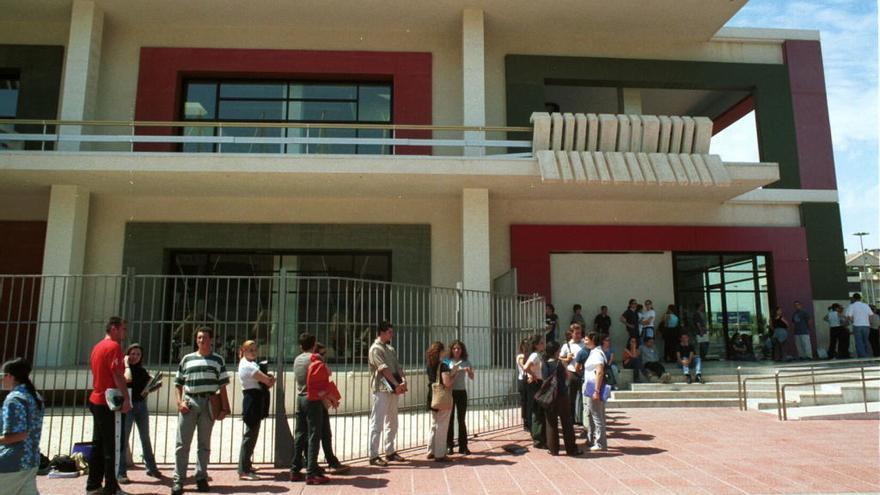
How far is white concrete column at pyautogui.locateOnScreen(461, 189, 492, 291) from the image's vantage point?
15234 millimetres

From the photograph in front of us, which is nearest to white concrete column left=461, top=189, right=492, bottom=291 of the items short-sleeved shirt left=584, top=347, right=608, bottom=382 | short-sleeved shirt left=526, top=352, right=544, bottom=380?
short-sleeved shirt left=526, top=352, right=544, bottom=380

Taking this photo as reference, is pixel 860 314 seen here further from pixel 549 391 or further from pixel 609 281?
pixel 549 391

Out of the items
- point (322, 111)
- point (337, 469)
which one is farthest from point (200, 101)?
point (337, 469)

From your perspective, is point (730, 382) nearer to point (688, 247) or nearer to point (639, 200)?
point (688, 247)

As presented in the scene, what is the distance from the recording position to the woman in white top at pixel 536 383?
9.02 meters

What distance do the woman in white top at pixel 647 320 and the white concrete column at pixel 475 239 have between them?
403 centimetres

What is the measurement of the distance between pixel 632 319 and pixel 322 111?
10.3m

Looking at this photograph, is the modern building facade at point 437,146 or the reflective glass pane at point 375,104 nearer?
the modern building facade at point 437,146

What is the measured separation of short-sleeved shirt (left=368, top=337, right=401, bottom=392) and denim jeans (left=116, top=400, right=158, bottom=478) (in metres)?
2.73

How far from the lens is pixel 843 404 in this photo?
40.1 feet

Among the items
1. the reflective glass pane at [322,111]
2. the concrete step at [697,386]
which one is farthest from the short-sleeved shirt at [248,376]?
the reflective glass pane at [322,111]

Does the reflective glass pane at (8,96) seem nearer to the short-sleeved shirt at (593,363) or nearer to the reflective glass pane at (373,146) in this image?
the reflective glass pane at (373,146)

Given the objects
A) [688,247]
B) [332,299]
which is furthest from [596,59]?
[332,299]

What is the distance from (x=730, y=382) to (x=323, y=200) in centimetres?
1101
